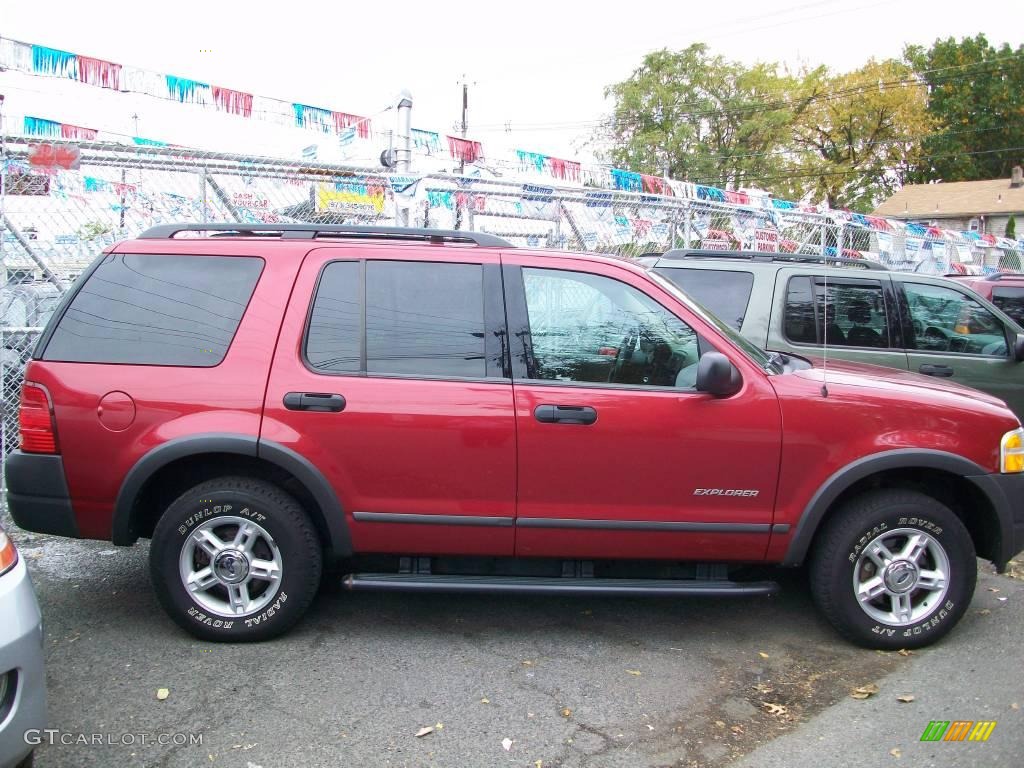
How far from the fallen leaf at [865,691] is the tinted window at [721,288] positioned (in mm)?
2996

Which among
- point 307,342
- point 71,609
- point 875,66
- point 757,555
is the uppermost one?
point 875,66

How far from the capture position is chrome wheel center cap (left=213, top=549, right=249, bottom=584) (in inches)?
147

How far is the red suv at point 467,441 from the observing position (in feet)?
12.1

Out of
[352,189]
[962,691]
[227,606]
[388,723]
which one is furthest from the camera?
[352,189]

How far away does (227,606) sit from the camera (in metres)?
3.81

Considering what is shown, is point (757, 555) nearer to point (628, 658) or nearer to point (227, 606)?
point (628, 658)

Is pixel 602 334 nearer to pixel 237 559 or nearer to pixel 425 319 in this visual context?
pixel 425 319

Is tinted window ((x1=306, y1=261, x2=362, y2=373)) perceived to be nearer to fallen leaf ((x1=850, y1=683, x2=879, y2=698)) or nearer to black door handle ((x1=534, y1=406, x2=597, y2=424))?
black door handle ((x1=534, y1=406, x2=597, y2=424))

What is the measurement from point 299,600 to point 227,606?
0.34 metres

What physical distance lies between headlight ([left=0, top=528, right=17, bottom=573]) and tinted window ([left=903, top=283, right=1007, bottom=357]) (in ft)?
19.2

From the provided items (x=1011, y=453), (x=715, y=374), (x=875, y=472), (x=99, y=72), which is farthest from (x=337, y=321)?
(x=99, y=72)

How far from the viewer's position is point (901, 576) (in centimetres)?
385

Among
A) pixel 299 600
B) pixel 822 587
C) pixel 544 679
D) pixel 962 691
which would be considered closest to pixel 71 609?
pixel 299 600

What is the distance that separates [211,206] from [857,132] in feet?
179
